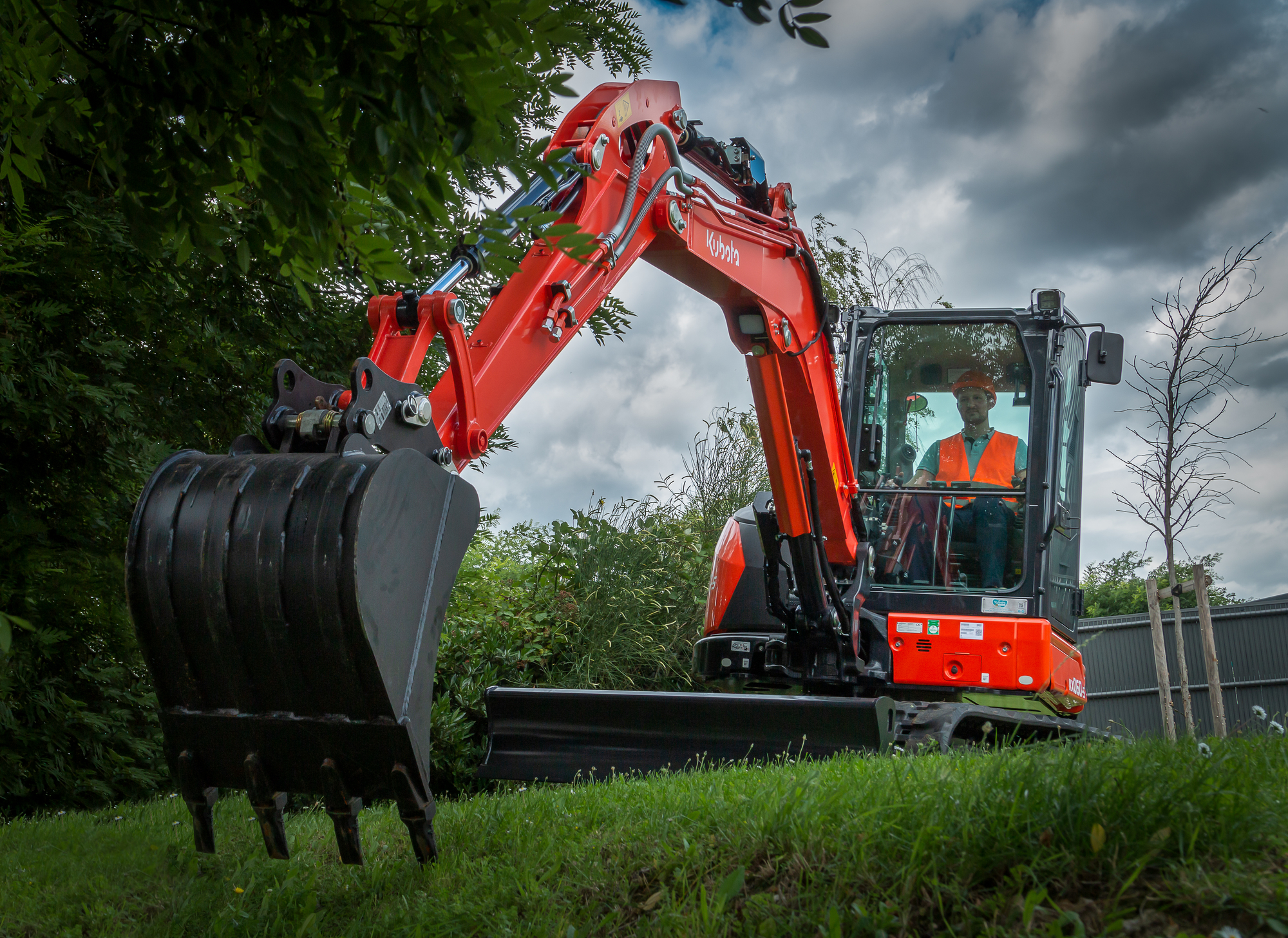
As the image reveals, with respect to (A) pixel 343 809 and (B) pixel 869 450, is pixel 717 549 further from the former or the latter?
(A) pixel 343 809

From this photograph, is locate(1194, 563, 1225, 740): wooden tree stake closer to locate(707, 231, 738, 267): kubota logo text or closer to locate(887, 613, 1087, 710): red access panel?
locate(887, 613, 1087, 710): red access panel

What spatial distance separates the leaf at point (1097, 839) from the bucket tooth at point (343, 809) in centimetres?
179

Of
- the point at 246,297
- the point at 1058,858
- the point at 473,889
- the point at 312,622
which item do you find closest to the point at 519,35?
the point at 312,622

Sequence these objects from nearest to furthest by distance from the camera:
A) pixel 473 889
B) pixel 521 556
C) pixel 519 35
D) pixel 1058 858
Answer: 1. pixel 519 35
2. pixel 1058 858
3. pixel 473 889
4. pixel 521 556

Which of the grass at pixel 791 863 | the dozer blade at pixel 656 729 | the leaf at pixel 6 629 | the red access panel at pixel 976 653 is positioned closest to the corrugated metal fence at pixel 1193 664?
the red access panel at pixel 976 653

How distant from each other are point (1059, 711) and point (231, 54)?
5.64 m

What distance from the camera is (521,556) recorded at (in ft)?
36.0

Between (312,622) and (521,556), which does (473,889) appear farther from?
(521,556)

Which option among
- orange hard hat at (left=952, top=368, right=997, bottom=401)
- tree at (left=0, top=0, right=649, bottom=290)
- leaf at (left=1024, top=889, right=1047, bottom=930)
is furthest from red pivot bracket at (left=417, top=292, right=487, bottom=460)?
orange hard hat at (left=952, top=368, right=997, bottom=401)

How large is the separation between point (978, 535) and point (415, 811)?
4.22 meters

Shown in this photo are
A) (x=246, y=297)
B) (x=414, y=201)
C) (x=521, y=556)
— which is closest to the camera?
(x=414, y=201)

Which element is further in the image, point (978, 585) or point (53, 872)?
point (978, 585)

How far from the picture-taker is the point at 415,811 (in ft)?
8.90

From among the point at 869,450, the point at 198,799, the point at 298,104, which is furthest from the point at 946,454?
the point at 298,104
